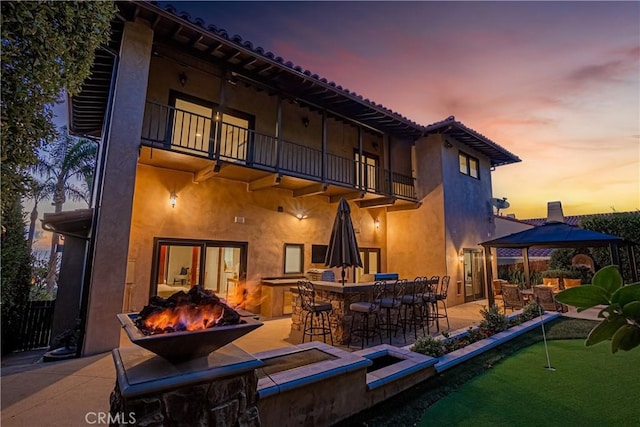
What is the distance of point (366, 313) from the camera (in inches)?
220

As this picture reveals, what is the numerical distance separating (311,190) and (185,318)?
280 inches

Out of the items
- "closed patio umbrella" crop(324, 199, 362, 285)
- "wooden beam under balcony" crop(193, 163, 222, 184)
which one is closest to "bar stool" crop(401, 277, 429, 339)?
"closed patio umbrella" crop(324, 199, 362, 285)

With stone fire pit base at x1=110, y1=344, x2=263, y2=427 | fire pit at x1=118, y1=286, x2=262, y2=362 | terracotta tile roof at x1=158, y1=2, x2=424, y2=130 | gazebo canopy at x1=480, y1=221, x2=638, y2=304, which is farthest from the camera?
gazebo canopy at x1=480, y1=221, x2=638, y2=304

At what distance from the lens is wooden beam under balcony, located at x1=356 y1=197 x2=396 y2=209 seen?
418 inches

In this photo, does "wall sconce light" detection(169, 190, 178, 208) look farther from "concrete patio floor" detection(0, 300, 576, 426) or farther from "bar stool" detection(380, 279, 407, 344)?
"bar stool" detection(380, 279, 407, 344)

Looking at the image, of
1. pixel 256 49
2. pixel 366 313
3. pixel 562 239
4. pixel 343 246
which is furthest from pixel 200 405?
pixel 562 239

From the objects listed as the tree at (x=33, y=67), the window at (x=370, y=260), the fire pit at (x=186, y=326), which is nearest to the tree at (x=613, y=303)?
the fire pit at (x=186, y=326)

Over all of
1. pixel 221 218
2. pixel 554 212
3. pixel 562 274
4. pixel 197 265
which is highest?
pixel 554 212

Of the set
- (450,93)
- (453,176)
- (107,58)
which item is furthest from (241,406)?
(453,176)

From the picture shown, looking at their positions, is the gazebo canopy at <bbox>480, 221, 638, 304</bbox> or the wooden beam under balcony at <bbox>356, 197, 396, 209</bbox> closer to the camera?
the gazebo canopy at <bbox>480, 221, 638, 304</bbox>

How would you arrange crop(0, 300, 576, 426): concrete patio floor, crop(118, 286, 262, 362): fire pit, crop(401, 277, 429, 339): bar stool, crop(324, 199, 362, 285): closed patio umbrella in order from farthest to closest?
crop(401, 277, 429, 339): bar stool
crop(324, 199, 362, 285): closed patio umbrella
crop(0, 300, 576, 426): concrete patio floor
crop(118, 286, 262, 362): fire pit

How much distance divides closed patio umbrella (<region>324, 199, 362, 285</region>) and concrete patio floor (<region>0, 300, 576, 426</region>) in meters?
1.67

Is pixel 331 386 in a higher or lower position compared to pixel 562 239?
lower

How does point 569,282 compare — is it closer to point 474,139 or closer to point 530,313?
point 530,313
